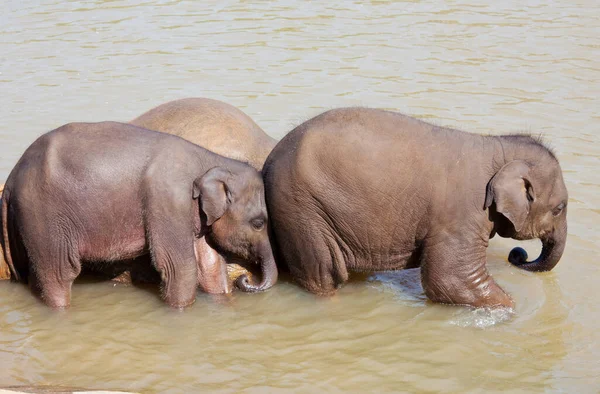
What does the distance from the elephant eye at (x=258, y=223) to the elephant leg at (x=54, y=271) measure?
1.27m

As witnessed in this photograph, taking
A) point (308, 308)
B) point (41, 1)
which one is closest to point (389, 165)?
point (308, 308)

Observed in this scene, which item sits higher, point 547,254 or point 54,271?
point 54,271

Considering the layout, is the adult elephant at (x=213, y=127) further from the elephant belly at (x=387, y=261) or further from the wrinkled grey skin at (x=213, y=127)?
the elephant belly at (x=387, y=261)

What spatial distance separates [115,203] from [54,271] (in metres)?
0.63

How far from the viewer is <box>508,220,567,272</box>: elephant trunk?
675cm

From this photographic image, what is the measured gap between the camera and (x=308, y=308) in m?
6.68

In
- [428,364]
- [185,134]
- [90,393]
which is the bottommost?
[428,364]

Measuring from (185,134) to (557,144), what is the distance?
12.9 feet

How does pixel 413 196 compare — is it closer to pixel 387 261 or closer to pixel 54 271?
pixel 387 261

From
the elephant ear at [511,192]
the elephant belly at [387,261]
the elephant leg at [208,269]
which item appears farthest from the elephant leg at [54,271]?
the elephant ear at [511,192]

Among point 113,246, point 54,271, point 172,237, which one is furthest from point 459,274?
point 54,271

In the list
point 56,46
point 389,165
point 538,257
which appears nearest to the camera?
point 389,165

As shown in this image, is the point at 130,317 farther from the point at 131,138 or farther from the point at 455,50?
the point at 455,50

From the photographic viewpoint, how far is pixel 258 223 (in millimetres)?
6773
